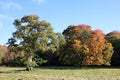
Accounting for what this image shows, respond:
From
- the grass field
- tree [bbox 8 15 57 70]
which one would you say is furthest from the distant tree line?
the grass field

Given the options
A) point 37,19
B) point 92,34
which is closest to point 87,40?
point 92,34

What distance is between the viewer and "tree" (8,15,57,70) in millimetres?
53300

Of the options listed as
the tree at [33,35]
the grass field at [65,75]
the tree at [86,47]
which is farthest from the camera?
the tree at [86,47]

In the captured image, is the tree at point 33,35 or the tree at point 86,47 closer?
the tree at point 33,35

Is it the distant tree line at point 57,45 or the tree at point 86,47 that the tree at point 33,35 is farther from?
the tree at point 86,47

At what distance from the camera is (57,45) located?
2185 inches

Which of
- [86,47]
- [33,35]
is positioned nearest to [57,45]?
[33,35]

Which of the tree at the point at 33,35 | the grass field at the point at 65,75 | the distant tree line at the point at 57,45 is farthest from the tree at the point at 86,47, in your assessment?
the grass field at the point at 65,75

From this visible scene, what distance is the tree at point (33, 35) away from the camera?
53300 mm

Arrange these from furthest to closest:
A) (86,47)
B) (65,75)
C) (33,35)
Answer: (86,47)
(33,35)
(65,75)

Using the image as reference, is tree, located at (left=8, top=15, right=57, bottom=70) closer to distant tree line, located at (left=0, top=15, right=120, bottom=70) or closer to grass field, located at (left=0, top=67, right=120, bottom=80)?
distant tree line, located at (left=0, top=15, right=120, bottom=70)

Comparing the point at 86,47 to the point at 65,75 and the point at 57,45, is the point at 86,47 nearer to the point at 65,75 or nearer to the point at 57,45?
the point at 57,45

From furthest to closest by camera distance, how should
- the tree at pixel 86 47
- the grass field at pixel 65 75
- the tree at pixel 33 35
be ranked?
the tree at pixel 86 47
the tree at pixel 33 35
the grass field at pixel 65 75

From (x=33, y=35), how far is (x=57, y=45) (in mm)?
5455
